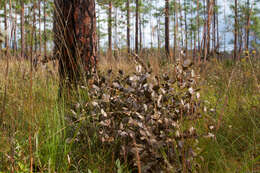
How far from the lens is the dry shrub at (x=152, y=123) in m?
1.27

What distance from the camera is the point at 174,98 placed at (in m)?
1.61

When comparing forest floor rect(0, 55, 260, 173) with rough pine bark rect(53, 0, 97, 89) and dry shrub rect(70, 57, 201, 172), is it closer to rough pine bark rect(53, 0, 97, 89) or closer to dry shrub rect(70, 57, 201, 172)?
dry shrub rect(70, 57, 201, 172)

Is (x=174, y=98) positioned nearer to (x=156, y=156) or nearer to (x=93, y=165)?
(x=156, y=156)

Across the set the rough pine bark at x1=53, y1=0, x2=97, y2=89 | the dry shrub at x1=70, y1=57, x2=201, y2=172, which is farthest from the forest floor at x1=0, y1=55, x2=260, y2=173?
the rough pine bark at x1=53, y1=0, x2=97, y2=89

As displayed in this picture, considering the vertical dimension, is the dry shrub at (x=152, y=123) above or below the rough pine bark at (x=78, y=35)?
below

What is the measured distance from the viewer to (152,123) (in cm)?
135

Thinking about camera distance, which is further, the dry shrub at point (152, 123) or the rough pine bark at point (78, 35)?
the rough pine bark at point (78, 35)

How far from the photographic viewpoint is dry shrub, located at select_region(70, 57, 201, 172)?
1271 millimetres

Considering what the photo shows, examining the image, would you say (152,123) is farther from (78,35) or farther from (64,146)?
(78,35)

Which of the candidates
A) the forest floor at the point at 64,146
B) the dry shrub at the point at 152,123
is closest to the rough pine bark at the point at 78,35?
the forest floor at the point at 64,146

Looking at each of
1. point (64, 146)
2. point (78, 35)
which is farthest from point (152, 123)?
point (78, 35)

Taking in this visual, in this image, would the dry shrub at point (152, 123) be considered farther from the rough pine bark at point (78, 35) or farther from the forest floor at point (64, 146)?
the rough pine bark at point (78, 35)

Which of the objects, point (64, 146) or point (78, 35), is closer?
point (64, 146)

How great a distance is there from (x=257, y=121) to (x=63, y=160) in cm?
175
